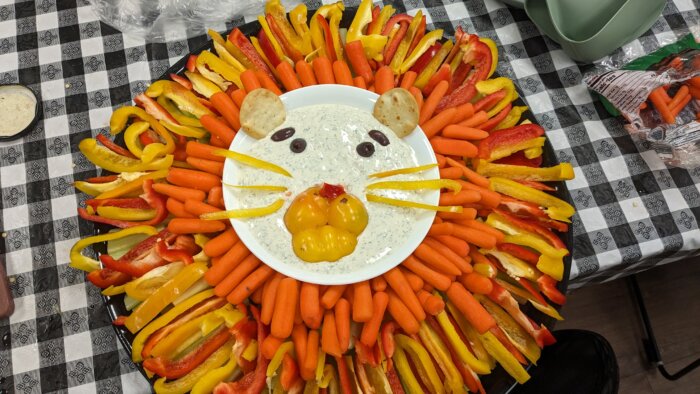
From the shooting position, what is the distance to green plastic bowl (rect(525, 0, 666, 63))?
6.24 feet

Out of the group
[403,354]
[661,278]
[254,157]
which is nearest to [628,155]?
[661,278]

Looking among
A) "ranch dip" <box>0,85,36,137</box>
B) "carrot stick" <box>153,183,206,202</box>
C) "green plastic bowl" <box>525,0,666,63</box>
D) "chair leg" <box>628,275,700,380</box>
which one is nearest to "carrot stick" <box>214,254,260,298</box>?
"carrot stick" <box>153,183,206,202</box>

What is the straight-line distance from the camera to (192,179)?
58.8 inches

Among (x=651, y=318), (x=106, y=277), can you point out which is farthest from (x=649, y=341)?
(x=106, y=277)

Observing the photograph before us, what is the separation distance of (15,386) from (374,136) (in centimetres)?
129

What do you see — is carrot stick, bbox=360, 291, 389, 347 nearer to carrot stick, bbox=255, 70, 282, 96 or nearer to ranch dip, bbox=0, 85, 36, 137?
carrot stick, bbox=255, 70, 282, 96

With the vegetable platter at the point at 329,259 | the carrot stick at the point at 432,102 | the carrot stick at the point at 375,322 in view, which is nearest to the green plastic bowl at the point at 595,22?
the vegetable platter at the point at 329,259

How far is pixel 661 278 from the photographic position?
2531 mm

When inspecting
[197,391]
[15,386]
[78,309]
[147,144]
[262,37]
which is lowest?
[15,386]

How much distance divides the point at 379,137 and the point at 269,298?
1.75 ft

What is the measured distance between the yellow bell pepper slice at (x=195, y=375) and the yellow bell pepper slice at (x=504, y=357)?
2.17 feet

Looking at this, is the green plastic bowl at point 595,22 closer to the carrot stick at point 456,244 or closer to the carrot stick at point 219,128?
the carrot stick at point 456,244

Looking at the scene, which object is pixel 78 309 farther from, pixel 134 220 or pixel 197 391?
pixel 197 391

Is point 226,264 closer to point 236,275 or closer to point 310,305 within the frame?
point 236,275
